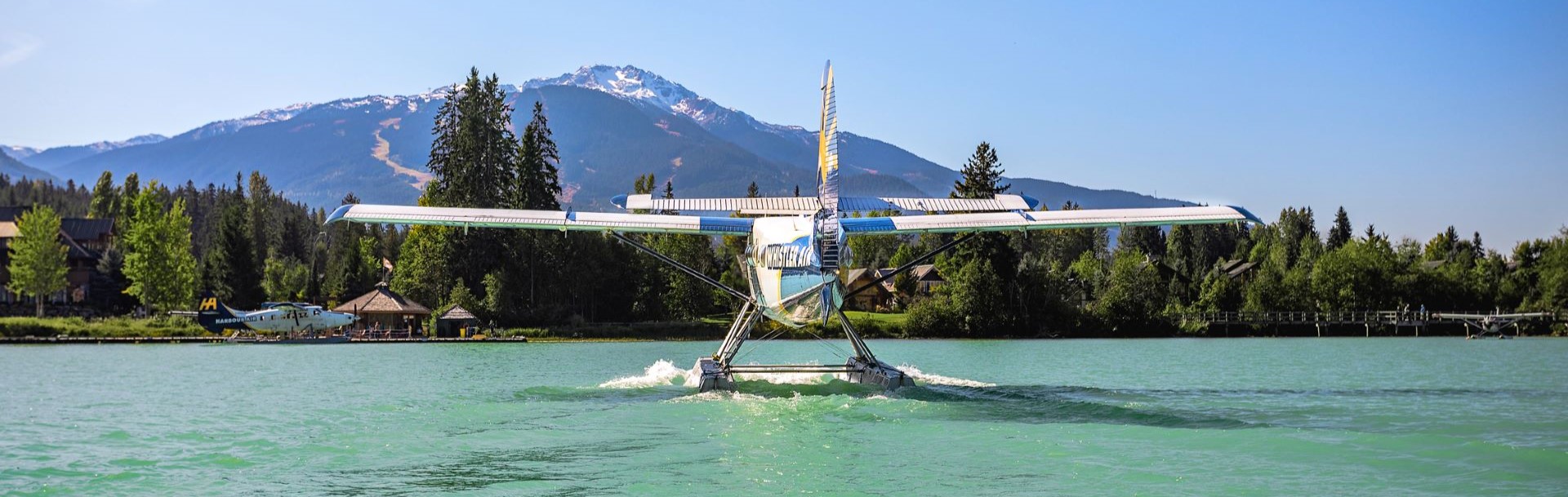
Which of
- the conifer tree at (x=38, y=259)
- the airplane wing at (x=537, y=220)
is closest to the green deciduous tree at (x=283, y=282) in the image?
the conifer tree at (x=38, y=259)

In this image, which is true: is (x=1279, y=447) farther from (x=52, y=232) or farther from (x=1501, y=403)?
(x=52, y=232)

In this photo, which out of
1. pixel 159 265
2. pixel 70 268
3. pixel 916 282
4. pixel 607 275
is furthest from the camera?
pixel 916 282

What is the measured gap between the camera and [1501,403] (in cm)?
1861

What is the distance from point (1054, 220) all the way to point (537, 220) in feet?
27.5

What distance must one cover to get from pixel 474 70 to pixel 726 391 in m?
47.5

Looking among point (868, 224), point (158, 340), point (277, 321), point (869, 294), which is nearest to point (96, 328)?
point (158, 340)

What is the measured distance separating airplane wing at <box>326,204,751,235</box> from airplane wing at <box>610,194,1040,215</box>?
26 centimetres

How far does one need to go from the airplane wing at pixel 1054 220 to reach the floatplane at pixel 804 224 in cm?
2

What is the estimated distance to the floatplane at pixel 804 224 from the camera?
17.8 meters

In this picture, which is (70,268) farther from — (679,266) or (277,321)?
(679,266)

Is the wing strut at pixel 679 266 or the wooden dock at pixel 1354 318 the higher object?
the wing strut at pixel 679 266

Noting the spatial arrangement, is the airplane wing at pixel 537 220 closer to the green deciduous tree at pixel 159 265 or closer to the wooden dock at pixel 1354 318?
the green deciduous tree at pixel 159 265

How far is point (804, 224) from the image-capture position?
18.3m

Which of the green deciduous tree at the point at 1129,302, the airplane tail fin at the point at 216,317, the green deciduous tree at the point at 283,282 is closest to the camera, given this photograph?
the airplane tail fin at the point at 216,317
